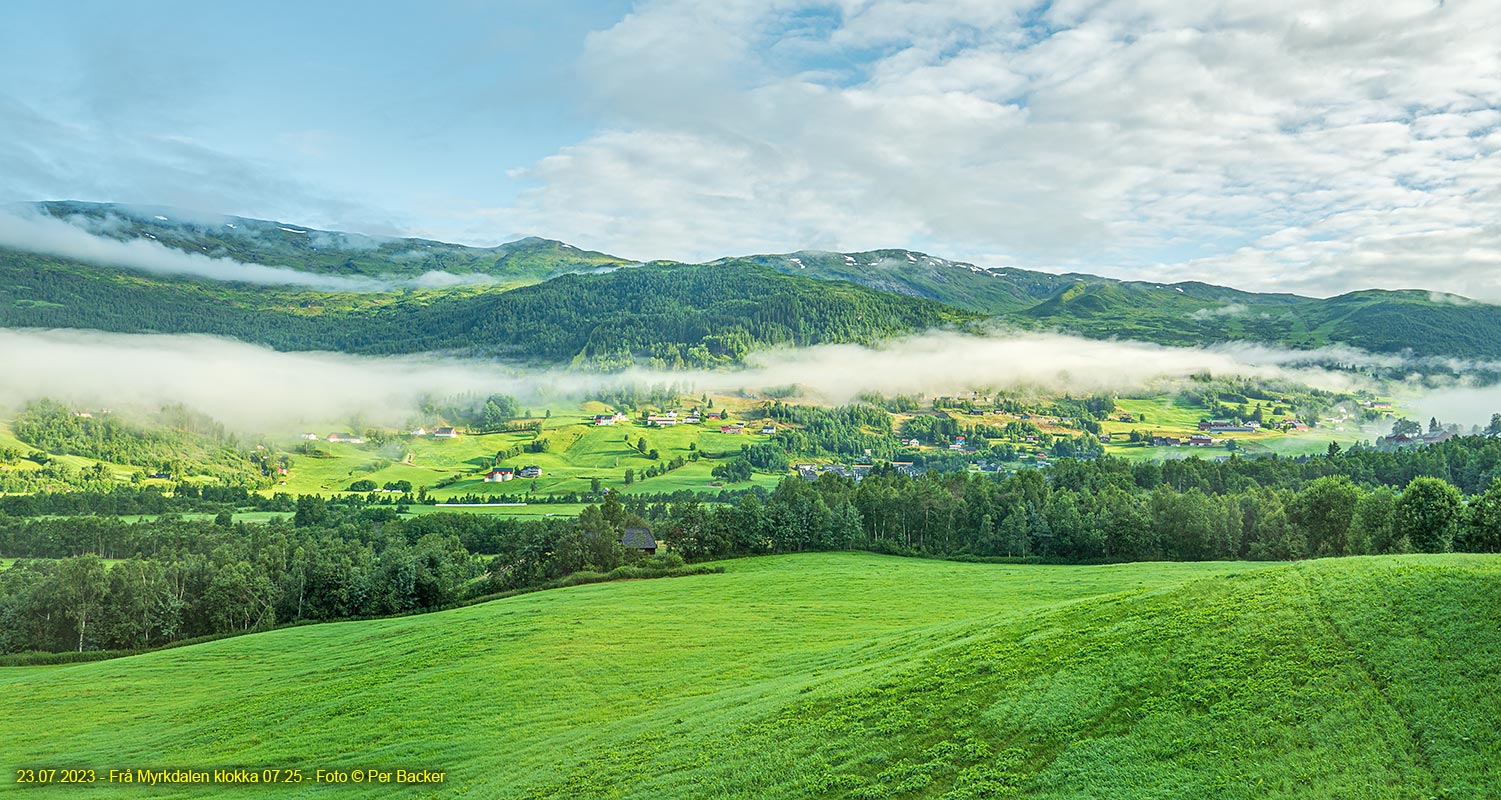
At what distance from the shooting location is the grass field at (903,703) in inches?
840

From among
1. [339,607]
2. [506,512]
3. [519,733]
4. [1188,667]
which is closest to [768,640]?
[519,733]

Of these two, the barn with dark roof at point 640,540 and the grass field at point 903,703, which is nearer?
the grass field at point 903,703

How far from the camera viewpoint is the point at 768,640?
174 feet

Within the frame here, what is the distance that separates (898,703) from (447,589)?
253 feet

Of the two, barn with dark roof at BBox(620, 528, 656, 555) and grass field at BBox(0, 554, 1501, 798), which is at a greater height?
grass field at BBox(0, 554, 1501, 798)

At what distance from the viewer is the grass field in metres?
21.3

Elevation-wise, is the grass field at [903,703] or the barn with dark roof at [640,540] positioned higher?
the grass field at [903,703]

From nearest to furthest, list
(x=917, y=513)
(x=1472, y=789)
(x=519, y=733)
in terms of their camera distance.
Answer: (x=1472, y=789), (x=519, y=733), (x=917, y=513)

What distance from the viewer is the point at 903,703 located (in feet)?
95.8

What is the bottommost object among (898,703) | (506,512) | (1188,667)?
(506,512)

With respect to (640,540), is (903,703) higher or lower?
higher

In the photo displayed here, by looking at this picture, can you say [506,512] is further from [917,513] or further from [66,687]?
[66,687]

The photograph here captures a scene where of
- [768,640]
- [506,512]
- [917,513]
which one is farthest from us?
[506,512]

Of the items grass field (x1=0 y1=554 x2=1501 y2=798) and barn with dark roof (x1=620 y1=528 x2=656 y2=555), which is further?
barn with dark roof (x1=620 y1=528 x2=656 y2=555)
